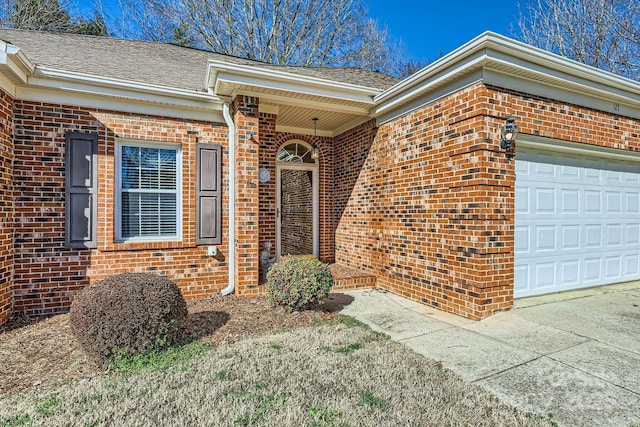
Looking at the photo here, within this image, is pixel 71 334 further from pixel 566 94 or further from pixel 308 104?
pixel 566 94

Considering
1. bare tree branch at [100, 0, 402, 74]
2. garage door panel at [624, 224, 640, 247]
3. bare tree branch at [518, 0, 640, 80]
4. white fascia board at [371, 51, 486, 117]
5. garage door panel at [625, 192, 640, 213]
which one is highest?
bare tree branch at [100, 0, 402, 74]

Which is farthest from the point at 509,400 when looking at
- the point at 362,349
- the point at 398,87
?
the point at 398,87

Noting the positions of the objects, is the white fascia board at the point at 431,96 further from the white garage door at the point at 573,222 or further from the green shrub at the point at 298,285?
the green shrub at the point at 298,285

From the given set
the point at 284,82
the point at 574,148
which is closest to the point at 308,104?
the point at 284,82

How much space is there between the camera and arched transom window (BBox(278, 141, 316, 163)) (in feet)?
25.9

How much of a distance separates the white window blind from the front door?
2.65 meters

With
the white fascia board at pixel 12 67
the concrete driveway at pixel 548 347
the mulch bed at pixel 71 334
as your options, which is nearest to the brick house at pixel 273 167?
the white fascia board at pixel 12 67

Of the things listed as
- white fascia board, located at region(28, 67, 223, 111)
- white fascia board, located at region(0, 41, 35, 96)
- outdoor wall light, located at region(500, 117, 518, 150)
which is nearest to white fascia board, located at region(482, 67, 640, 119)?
outdoor wall light, located at region(500, 117, 518, 150)

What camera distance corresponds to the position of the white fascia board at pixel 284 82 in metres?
5.09

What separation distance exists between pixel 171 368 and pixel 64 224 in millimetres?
3258

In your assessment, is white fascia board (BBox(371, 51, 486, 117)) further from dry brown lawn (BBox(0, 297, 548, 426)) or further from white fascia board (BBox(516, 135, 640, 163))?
dry brown lawn (BBox(0, 297, 548, 426))

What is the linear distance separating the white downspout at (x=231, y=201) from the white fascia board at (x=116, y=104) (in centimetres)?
27

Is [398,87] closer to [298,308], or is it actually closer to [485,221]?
[485,221]

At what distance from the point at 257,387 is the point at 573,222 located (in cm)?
542
